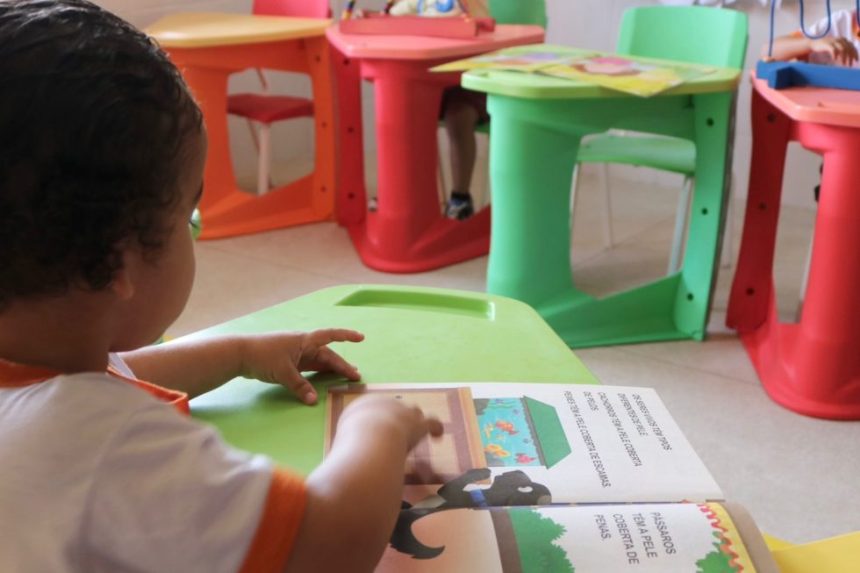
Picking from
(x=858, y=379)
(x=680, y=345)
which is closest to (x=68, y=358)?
(x=858, y=379)

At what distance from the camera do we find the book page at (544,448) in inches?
27.4

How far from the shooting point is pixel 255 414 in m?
0.82

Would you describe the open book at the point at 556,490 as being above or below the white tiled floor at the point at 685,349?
above

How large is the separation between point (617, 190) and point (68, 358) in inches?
131

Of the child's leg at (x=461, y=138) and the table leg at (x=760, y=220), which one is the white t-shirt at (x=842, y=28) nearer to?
the table leg at (x=760, y=220)

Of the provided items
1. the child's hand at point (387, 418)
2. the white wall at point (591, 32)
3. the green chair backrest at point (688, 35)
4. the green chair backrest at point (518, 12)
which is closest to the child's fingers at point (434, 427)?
the child's hand at point (387, 418)

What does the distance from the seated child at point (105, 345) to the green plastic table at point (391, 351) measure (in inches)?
8.2

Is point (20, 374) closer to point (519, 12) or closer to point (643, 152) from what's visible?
point (643, 152)

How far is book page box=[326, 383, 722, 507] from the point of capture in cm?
70

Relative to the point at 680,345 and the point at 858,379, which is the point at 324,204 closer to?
the point at 680,345

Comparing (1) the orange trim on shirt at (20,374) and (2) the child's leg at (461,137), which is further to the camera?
(2) the child's leg at (461,137)

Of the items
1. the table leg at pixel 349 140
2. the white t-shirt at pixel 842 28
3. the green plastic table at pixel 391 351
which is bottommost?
the table leg at pixel 349 140

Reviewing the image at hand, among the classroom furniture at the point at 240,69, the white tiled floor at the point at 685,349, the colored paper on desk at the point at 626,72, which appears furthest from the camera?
the classroom furniture at the point at 240,69

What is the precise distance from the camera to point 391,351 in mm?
930
